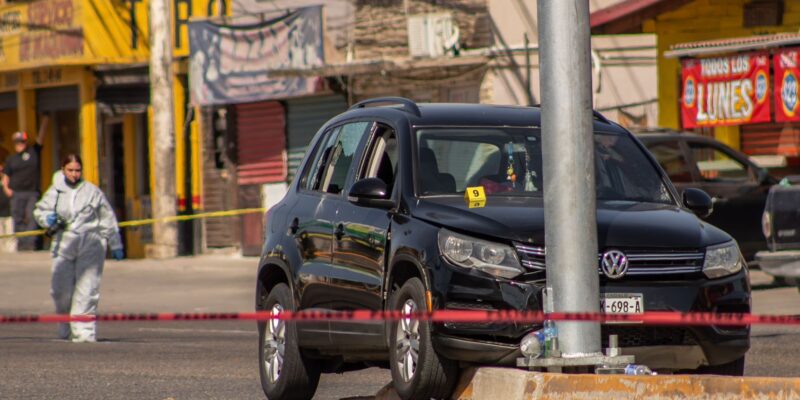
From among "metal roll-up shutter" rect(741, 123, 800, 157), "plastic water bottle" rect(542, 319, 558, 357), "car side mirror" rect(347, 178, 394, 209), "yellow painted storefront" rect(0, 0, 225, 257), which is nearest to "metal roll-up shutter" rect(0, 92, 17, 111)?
"yellow painted storefront" rect(0, 0, 225, 257)

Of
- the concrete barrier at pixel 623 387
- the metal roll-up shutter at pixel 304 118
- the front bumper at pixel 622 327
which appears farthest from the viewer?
the metal roll-up shutter at pixel 304 118

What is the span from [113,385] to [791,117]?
1279 centimetres

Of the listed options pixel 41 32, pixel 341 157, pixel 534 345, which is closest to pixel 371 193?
pixel 341 157

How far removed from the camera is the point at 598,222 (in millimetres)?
9406

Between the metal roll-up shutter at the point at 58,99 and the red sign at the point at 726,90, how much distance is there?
14035 mm

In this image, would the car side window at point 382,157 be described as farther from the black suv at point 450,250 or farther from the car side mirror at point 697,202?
the car side mirror at point 697,202

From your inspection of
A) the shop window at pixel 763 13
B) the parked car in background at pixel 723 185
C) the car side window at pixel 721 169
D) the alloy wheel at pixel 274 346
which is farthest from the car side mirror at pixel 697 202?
the shop window at pixel 763 13

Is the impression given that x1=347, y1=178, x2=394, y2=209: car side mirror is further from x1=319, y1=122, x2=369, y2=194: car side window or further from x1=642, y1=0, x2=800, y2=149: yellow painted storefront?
x1=642, y1=0, x2=800, y2=149: yellow painted storefront

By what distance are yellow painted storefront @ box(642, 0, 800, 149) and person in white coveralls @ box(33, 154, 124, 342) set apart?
10.3 meters

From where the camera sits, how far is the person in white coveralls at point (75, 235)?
58.7 ft

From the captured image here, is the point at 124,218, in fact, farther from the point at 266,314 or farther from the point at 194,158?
the point at 266,314

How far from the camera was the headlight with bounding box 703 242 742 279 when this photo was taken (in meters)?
9.45

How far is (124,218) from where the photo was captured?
34.9 metres

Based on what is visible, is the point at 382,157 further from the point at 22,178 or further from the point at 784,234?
the point at 22,178
